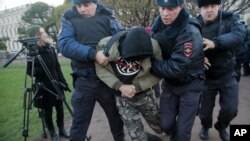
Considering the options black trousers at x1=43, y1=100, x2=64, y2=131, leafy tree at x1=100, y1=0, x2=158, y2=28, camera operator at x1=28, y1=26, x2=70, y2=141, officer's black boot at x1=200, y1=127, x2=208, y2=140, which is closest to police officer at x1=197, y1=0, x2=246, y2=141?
officer's black boot at x1=200, y1=127, x2=208, y2=140

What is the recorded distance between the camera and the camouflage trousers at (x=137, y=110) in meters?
3.53

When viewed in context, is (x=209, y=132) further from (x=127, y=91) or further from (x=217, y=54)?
(x=127, y=91)

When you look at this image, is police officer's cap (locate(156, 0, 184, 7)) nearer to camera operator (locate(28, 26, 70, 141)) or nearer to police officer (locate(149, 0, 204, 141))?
police officer (locate(149, 0, 204, 141))

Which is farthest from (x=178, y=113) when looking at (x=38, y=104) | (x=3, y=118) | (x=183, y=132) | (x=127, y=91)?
(x=3, y=118)

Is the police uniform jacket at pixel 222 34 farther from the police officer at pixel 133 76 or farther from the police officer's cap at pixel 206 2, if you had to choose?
the police officer at pixel 133 76

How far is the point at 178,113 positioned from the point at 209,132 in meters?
1.59

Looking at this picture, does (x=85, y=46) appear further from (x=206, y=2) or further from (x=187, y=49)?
(x=206, y=2)

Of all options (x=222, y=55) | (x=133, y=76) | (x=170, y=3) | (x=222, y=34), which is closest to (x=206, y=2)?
(x=222, y=34)

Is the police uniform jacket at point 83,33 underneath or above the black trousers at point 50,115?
above

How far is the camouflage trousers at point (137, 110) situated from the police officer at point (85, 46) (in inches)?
12.8

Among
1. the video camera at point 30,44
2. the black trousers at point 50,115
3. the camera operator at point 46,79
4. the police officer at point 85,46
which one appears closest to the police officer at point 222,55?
the police officer at point 85,46

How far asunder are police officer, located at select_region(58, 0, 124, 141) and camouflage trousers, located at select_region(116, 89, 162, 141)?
1.07 ft

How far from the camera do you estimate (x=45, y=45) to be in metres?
4.82

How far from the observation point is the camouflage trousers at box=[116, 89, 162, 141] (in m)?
3.53
